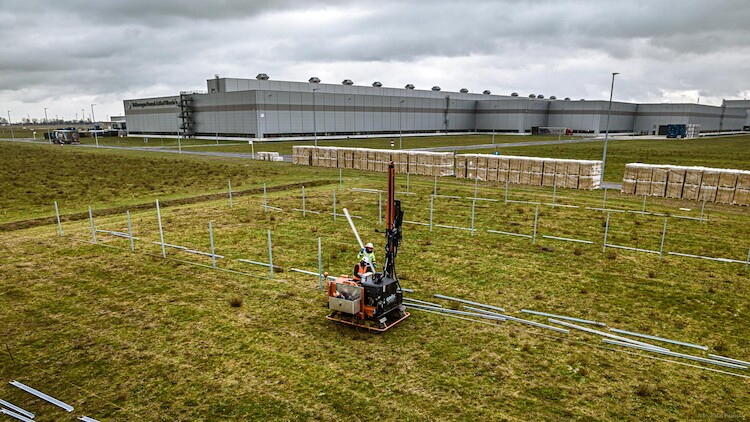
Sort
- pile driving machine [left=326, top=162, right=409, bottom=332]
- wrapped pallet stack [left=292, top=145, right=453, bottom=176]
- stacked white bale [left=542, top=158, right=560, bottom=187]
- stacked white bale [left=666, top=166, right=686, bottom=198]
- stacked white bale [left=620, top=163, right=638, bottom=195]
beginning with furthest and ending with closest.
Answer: wrapped pallet stack [left=292, top=145, right=453, bottom=176], stacked white bale [left=542, top=158, right=560, bottom=187], stacked white bale [left=620, top=163, right=638, bottom=195], stacked white bale [left=666, top=166, right=686, bottom=198], pile driving machine [left=326, top=162, right=409, bottom=332]

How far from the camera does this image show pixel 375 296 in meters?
10.7

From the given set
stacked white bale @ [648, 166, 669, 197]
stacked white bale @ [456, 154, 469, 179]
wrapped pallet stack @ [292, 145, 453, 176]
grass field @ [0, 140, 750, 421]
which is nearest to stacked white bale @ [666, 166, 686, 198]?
stacked white bale @ [648, 166, 669, 197]

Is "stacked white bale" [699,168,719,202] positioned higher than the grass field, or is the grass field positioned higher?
"stacked white bale" [699,168,719,202]

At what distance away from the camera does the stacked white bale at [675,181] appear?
27.8 metres

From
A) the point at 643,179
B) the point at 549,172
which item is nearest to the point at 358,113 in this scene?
the point at 549,172

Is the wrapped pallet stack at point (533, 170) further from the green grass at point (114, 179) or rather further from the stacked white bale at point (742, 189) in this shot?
the green grass at point (114, 179)

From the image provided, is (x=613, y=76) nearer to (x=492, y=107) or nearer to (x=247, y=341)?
(x=247, y=341)

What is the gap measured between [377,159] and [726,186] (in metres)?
26.7

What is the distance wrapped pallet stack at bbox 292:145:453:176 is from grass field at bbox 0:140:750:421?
17.5 metres

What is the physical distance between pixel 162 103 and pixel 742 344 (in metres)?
111

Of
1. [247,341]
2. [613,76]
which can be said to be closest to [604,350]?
[247,341]

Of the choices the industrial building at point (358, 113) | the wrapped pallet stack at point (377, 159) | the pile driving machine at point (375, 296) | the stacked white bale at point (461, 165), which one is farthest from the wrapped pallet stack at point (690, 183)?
the industrial building at point (358, 113)

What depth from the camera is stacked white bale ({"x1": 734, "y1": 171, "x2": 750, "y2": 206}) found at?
25.8 meters

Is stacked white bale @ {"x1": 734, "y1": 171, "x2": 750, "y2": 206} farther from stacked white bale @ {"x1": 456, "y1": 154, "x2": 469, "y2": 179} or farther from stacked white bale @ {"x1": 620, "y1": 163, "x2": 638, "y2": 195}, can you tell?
stacked white bale @ {"x1": 456, "y1": 154, "x2": 469, "y2": 179}
